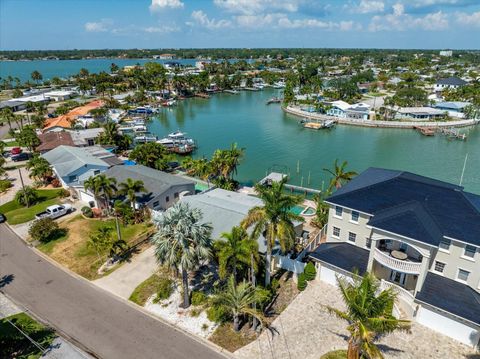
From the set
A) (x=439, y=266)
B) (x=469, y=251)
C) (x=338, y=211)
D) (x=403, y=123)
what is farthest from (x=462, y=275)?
(x=403, y=123)

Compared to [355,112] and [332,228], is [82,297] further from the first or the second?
[355,112]

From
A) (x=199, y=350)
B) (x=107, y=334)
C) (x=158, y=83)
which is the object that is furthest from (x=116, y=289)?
(x=158, y=83)

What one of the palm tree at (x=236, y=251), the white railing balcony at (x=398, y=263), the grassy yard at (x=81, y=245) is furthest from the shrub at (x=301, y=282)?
the grassy yard at (x=81, y=245)

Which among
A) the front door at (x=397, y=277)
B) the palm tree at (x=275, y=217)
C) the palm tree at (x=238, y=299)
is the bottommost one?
the front door at (x=397, y=277)

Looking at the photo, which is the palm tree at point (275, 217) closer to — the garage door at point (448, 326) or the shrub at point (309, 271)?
the shrub at point (309, 271)

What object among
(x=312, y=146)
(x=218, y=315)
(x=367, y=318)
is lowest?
(x=312, y=146)

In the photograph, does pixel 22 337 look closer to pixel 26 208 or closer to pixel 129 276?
pixel 129 276
